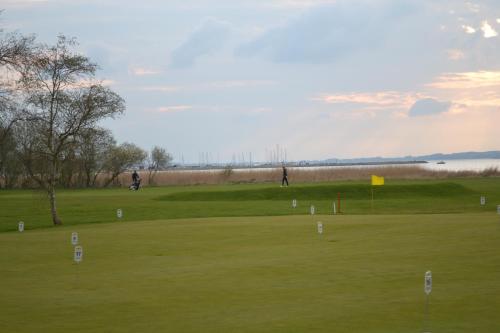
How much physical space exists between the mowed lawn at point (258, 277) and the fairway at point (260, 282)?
33 millimetres

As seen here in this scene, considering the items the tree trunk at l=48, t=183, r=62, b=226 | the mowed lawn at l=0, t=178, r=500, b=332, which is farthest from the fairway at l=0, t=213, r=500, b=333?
the tree trunk at l=48, t=183, r=62, b=226

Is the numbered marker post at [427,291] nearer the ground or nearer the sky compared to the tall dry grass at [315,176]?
nearer the ground

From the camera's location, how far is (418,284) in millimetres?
14828

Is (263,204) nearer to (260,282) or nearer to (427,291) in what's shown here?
(260,282)

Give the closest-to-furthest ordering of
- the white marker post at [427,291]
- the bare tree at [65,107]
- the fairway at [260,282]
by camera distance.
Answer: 1. the white marker post at [427,291]
2. the fairway at [260,282]
3. the bare tree at [65,107]

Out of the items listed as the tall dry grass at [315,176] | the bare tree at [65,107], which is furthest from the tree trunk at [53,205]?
the tall dry grass at [315,176]

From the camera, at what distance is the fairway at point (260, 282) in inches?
468

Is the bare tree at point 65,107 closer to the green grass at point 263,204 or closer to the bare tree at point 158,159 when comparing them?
the green grass at point 263,204

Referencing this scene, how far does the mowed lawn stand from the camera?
39.2 feet

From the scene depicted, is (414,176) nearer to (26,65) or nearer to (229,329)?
(26,65)

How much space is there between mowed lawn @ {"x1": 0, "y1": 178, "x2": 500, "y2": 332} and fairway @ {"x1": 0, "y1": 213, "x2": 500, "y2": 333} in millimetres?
33

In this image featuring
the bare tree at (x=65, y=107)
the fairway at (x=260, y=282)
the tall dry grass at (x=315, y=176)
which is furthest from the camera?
the tall dry grass at (x=315, y=176)

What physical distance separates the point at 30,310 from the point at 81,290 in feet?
6.50

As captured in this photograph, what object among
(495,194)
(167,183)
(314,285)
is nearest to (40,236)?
(314,285)
